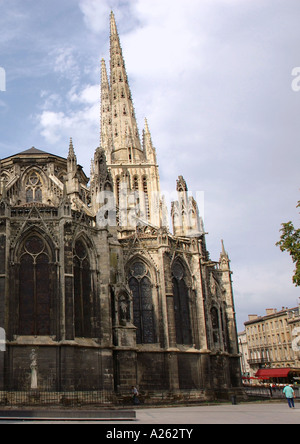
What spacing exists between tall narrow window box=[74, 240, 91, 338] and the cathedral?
54 mm

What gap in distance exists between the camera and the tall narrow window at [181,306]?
30.8 metres

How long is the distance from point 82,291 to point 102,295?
1.11m

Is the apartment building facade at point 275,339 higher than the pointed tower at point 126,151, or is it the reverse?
the pointed tower at point 126,151

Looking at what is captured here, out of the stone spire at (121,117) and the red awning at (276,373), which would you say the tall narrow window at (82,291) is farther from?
the stone spire at (121,117)

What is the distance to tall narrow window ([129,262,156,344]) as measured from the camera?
29812 mm

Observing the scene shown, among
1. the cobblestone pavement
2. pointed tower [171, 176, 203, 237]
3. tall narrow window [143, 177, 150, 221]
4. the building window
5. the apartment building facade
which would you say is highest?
tall narrow window [143, 177, 150, 221]

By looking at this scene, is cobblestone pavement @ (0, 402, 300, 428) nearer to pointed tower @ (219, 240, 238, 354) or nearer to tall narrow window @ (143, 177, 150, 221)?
pointed tower @ (219, 240, 238, 354)

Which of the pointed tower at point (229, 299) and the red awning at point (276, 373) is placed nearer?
the pointed tower at point (229, 299)

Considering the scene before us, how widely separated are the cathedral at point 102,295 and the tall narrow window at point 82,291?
0.05 m

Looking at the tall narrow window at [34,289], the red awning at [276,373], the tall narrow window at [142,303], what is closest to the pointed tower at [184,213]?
the tall narrow window at [142,303]

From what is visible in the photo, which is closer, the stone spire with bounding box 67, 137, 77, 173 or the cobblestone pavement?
the cobblestone pavement

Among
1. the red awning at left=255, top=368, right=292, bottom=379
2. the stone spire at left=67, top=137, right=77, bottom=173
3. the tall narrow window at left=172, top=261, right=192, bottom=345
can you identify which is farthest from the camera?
the red awning at left=255, top=368, right=292, bottom=379

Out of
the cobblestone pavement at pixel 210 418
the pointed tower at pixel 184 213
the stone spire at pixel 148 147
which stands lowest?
the cobblestone pavement at pixel 210 418

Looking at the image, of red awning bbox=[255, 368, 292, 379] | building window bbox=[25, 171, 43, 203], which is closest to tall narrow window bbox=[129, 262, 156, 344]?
building window bbox=[25, 171, 43, 203]
